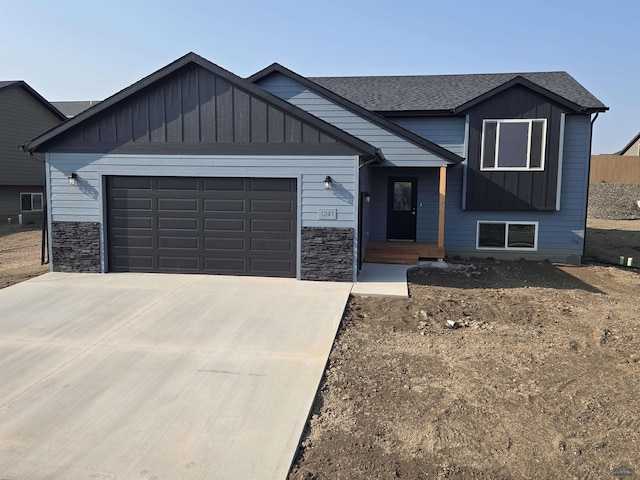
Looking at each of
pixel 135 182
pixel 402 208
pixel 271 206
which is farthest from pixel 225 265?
pixel 402 208

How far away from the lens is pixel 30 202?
23.8 meters

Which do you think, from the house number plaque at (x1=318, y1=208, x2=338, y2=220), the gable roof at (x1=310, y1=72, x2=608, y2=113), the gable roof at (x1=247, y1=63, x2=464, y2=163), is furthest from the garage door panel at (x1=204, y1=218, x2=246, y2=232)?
the gable roof at (x1=310, y1=72, x2=608, y2=113)

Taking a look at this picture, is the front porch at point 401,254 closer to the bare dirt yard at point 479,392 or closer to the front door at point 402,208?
the front door at point 402,208

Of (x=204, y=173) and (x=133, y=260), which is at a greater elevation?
(x=204, y=173)

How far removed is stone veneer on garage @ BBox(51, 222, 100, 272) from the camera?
1016 cm

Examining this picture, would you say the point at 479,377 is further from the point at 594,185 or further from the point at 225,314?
the point at 594,185

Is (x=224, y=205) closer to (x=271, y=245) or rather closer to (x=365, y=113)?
(x=271, y=245)

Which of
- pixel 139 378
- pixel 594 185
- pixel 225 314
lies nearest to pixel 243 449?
pixel 139 378

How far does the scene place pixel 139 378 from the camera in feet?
16.9

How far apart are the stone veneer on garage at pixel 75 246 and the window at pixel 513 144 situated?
10.0 metres

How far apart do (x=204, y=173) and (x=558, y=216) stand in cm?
962

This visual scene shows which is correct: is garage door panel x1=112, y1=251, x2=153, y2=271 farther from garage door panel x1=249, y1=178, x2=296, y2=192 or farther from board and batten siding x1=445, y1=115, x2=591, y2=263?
board and batten siding x1=445, y1=115, x2=591, y2=263

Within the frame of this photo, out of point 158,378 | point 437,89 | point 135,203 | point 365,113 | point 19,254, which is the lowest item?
point 158,378

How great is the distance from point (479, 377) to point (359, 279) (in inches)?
189
